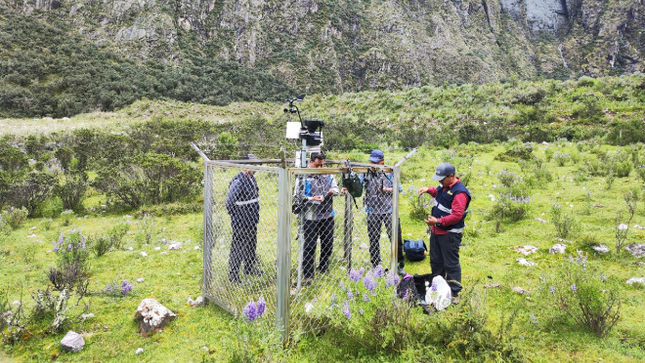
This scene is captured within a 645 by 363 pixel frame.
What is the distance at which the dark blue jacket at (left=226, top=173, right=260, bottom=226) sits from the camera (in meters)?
4.69

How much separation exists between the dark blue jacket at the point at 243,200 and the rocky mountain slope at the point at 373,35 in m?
58.7

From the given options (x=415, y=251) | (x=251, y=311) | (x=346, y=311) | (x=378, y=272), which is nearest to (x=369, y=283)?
(x=378, y=272)

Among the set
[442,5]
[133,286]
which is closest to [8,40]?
[133,286]

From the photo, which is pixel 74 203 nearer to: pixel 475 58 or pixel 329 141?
pixel 329 141

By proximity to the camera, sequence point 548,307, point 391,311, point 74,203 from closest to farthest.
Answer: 1. point 391,311
2. point 548,307
3. point 74,203

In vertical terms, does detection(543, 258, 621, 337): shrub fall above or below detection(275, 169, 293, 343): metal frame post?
below

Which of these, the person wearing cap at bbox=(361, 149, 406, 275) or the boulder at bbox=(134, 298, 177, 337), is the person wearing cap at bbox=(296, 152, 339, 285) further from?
the boulder at bbox=(134, 298, 177, 337)

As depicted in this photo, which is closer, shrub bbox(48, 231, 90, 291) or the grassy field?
the grassy field

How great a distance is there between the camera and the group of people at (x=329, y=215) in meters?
4.25

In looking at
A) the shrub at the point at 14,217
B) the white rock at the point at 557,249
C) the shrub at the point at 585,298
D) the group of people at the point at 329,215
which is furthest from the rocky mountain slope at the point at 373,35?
the shrub at the point at 585,298

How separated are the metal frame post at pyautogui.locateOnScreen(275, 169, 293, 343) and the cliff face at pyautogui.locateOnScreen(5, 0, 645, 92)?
60.2 metres

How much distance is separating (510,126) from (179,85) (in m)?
39.2

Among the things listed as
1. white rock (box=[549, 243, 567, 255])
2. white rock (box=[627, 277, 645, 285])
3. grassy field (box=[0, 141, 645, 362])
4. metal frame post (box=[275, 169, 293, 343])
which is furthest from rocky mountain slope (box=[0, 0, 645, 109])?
white rock (box=[627, 277, 645, 285])

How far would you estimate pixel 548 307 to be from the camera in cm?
427
